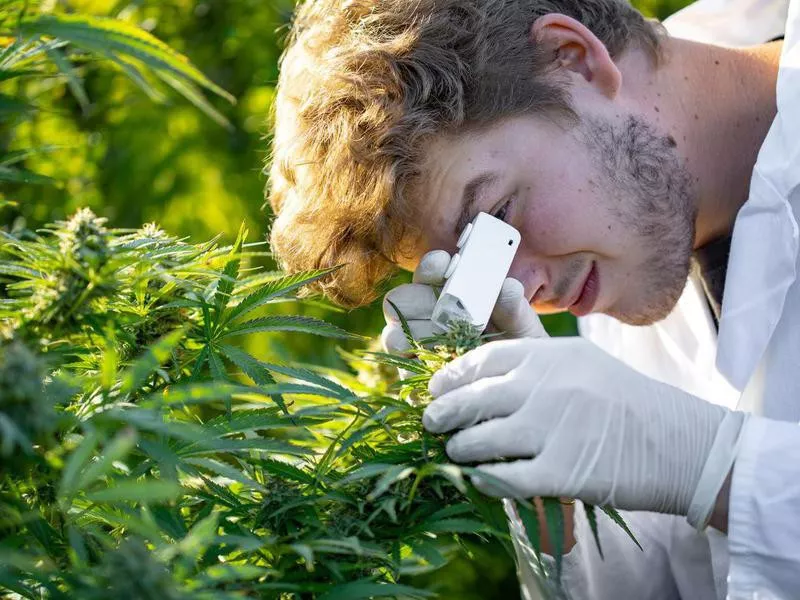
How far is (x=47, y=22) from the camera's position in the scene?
81cm

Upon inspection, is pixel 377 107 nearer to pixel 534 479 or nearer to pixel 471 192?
pixel 471 192

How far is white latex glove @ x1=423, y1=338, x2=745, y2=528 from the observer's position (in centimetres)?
102

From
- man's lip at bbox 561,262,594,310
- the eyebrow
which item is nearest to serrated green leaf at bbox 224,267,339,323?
the eyebrow

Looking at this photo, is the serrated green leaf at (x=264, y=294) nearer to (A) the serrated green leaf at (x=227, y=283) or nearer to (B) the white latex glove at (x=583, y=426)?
(A) the serrated green leaf at (x=227, y=283)

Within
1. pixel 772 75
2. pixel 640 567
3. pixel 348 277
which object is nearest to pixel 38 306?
pixel 348 277

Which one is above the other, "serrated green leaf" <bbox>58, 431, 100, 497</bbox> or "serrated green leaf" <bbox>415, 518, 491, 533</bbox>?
"serrated green leaf" <bbox>58, 431, 100, 497</bbox>

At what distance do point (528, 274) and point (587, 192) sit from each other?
17 cm

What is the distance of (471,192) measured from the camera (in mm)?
1381

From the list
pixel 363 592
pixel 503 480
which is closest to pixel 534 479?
pixel 503 480

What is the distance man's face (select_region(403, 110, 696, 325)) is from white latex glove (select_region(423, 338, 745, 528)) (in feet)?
1.18

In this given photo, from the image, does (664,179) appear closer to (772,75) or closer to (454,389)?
(772,75)

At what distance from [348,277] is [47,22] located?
0.78 metres

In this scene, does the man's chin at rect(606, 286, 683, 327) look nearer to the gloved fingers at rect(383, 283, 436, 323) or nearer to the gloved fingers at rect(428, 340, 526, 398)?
the gloved fingers at rect(383, 283, 436, 323)

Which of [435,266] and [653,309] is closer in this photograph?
[435,266]
